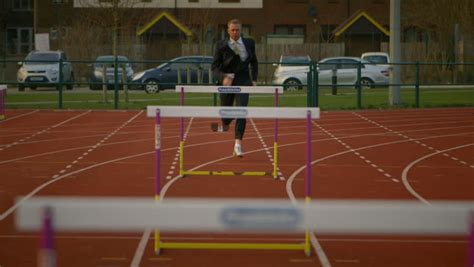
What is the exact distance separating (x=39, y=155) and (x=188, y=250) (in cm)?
712

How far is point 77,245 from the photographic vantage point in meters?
7.48

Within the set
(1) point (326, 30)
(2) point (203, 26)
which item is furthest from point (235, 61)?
(1) point (326, 30)

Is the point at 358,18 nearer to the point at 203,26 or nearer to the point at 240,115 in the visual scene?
the point at 203,26

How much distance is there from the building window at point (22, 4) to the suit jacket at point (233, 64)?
155 ft

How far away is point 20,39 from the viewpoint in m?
57.2

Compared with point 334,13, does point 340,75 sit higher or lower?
lower

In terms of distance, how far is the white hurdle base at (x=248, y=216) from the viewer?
313cm

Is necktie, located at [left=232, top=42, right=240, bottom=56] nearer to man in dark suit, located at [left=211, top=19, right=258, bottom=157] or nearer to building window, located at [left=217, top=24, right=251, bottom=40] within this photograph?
man in dark suit, located at [left=211, top=19, right=258, bottom=157]

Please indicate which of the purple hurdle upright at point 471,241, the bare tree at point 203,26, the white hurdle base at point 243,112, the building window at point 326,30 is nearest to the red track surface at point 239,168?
the white hurdle base at point 243,112

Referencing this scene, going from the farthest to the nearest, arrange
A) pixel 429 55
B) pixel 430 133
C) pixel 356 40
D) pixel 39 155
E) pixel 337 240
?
pixel 356 40, pixel 429 55, pixel 430 133, pixel 39 155, pixel 337 240

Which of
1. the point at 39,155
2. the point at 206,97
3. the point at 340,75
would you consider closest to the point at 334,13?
the point at 340,75

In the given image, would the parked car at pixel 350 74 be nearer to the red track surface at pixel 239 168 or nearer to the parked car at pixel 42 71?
the parked car at pixel 42 71

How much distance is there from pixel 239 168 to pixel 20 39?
155 ft

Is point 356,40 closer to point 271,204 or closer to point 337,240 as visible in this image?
point 337,240
